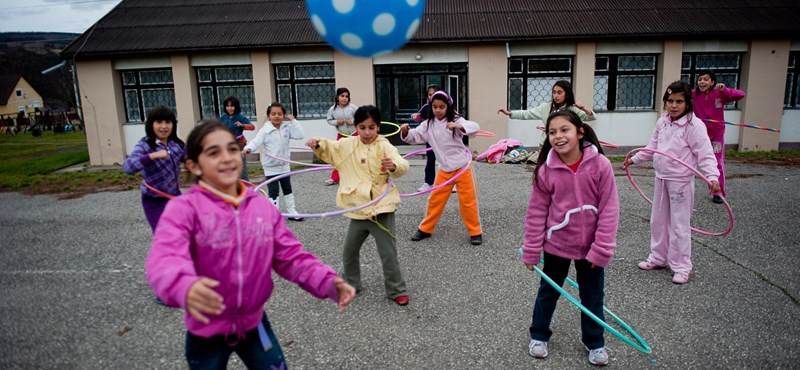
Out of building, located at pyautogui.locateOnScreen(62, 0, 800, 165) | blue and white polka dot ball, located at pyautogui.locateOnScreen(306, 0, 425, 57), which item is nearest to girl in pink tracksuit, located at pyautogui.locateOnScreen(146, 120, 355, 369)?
blue and white polka dot ball, located at pyautogui.locateOnScreen(306, 0, 425, 57)

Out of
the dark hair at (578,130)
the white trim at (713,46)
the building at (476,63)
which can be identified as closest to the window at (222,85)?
the building at (476,63)

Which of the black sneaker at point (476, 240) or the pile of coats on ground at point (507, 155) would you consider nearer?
the black sneaker at point (476, 240)

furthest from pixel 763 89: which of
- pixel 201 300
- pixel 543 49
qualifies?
pixel 201 300

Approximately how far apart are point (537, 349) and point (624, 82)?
482 inches

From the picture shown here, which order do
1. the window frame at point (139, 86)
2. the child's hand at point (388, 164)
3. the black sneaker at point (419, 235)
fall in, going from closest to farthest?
the child's hand at point (388, 164) < the black sneaker at point (419, 235) < the window frame at point (139, 86)

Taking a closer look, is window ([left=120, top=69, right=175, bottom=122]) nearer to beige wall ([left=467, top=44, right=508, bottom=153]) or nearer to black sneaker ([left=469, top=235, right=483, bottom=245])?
beige wall ([left=467, top=44, right=508, bottom=153])

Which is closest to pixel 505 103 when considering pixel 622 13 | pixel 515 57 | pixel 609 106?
pixel 515 57

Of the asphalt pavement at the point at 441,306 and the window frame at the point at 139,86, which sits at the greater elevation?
the window frame at the point at 139,86

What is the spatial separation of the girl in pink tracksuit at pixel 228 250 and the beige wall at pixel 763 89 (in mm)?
14822

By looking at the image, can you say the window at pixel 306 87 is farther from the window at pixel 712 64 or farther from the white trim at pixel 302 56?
the window at pixel 712 64

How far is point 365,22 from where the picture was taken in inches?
119

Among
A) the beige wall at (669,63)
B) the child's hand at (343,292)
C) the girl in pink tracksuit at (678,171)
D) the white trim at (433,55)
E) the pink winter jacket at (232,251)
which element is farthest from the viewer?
the white trim at (433,55)

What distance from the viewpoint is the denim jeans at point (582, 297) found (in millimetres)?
3135

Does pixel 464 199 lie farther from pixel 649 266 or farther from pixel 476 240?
pixel 649 266
